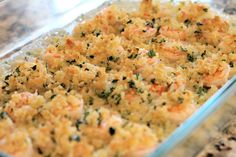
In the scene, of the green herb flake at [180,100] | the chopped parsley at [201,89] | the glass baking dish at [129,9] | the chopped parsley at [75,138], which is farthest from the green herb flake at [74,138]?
the chopped parsley at [201,89]

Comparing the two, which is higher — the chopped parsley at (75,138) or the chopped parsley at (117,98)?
the chopped parsley at (75,138)

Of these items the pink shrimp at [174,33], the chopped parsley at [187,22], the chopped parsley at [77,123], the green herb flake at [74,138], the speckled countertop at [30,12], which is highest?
the green herb flake at [74,138]

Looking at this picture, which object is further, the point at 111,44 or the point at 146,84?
the point at 111,44

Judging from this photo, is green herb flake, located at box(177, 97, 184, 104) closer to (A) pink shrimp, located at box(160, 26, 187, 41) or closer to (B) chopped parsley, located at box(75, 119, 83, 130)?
(B) chopped parsley, located at box(75, 119, 83, 130)

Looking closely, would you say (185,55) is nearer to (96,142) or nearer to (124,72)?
(124,72)

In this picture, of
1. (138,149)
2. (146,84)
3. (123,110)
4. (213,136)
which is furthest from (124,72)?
(138,149)

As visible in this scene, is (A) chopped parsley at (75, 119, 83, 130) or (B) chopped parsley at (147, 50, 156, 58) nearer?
(A) chopped parsley at (75, 119, 83, 130)

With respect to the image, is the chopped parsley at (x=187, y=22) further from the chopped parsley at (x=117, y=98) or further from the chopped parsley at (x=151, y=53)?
the chopped parsley at (x=117, y=98)

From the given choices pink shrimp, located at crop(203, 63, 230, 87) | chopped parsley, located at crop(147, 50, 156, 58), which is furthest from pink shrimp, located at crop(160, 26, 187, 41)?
pink shrimp, located at crop(203, 63, 230, 87)

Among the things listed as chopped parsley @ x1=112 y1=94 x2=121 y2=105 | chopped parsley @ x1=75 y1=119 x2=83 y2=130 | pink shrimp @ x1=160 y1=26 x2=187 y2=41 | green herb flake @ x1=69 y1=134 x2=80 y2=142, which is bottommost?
pink shrimp @ x1=160 y1=26 x2=187 y2=41
